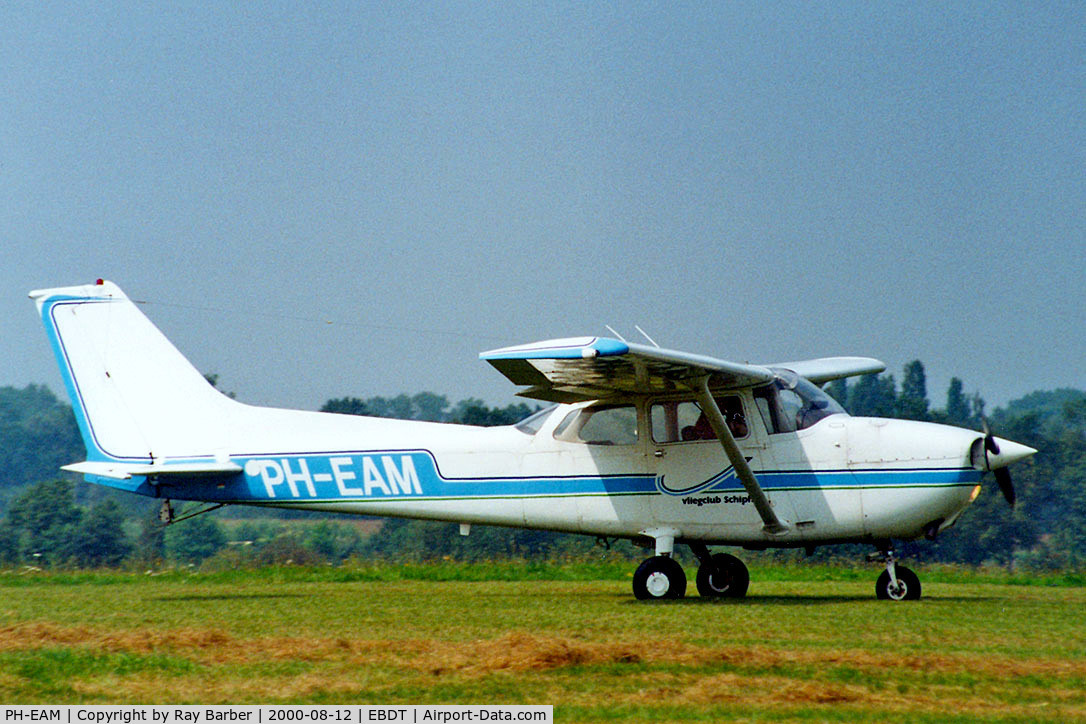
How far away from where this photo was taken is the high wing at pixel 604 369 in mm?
10258

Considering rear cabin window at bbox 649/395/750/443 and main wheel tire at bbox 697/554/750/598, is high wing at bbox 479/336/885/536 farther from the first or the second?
main wheel tire at bbox 697/554/750/598

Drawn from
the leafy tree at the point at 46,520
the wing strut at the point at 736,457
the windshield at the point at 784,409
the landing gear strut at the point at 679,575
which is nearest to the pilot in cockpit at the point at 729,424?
the wing strut at the point at 736,457

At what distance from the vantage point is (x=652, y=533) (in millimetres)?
12484

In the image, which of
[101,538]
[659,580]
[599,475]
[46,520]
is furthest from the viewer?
[46,520]

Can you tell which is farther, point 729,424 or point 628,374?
point 729,424

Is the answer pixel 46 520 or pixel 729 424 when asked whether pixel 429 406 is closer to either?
pixel 46 520

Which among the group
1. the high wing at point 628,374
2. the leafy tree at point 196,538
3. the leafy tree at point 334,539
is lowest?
the leafy tree at point 196,538

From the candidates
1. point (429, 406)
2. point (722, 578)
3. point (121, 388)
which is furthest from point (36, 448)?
point (722, 578)

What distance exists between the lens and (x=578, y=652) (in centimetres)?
747

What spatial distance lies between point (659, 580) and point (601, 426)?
1.77 metres

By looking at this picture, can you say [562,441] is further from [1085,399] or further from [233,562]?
[1085,399]

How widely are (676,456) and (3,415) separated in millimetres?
86064

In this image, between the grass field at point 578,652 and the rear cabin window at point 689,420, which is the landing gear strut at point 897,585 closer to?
the grass field at point 578,652

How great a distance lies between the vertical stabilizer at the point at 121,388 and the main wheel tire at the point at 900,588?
7.44 m
